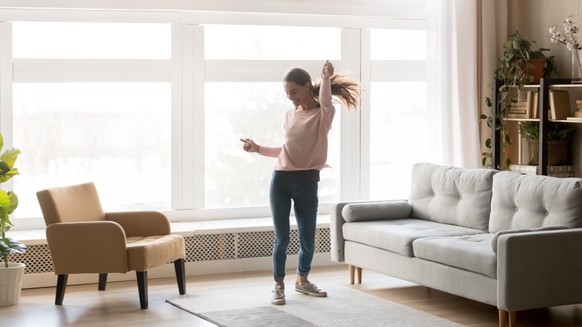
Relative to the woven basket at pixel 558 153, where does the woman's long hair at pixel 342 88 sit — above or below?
above

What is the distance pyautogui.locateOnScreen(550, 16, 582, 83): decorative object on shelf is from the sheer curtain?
2.31 feet

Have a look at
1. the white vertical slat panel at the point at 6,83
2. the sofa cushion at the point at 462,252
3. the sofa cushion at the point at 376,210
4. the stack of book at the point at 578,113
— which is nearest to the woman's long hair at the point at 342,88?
the sofa cushion at the point at 376,210

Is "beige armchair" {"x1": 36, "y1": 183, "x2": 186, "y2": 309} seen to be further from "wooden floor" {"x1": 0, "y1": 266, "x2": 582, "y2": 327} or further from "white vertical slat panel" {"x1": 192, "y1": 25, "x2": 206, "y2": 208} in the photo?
"white vertical slat panel" {"x1": 192, "y1": 25, "x2": 206, "y2": 208}

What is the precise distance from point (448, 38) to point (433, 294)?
2.35 meters

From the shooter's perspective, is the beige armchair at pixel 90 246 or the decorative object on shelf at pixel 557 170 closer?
the beige armchair at pixel 90 246

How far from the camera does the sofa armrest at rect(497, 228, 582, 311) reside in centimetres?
489

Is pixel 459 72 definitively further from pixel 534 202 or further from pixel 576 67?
pixel 534 202

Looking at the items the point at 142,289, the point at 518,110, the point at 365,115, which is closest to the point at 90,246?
the point at 142,289

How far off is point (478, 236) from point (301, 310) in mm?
1173

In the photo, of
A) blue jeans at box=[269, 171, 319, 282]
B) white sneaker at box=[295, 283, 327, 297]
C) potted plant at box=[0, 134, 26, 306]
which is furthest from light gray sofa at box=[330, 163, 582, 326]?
potted plant at box=[0, 134, 26, 306]

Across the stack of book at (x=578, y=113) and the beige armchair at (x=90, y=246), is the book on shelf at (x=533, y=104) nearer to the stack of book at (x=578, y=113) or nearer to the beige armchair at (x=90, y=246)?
the stack of book at (x=578, y=113)

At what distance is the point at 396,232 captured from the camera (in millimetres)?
5941

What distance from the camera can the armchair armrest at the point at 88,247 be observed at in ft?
18.7

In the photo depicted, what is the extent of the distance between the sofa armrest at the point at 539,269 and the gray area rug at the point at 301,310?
0.47 m
